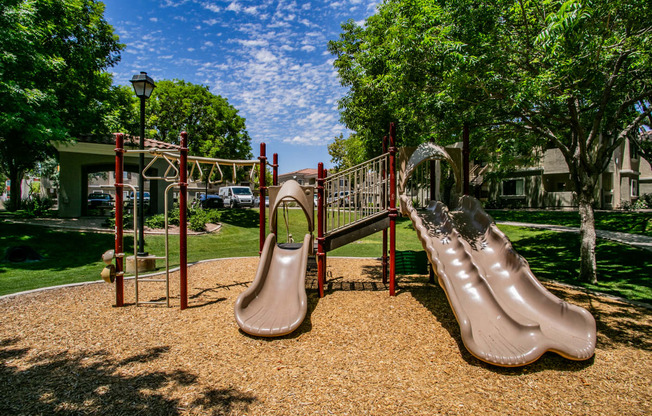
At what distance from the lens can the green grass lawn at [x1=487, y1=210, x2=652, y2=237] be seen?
15453 mm

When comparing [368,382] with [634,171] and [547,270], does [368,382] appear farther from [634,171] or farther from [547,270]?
[634,171]

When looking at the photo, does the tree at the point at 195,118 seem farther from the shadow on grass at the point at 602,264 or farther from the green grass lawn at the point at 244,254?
the shadow on grass at the point at 602,264

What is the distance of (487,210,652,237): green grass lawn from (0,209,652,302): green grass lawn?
10.7 ft

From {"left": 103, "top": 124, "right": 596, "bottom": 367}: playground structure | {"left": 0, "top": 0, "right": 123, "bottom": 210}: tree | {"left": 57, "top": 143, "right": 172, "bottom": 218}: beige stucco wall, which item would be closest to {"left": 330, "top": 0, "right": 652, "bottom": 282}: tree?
{"left": 103, "top": 124, "right": 596, "bottom": 367}: playground structure

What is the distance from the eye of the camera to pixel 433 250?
5.54m

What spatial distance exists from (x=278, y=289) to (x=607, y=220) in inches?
771

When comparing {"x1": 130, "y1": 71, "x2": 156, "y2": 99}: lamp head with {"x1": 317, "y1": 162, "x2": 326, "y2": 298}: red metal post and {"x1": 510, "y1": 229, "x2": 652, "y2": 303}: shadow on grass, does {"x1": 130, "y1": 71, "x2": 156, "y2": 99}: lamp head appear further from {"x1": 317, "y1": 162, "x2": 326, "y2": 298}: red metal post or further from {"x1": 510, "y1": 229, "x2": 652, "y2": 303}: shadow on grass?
{"x1": 510, "y1": 229, "x2": 652, "y2": 303}: shadow on grass

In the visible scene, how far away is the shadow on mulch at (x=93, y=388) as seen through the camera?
324cm

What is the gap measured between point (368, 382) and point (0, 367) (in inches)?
177

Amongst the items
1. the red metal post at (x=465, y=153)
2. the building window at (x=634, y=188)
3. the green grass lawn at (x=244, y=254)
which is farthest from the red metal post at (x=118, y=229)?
the building window at (x=634, y=188)

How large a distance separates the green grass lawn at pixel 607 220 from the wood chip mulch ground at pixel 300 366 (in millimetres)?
12704

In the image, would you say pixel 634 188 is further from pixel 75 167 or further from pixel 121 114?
pixel 75 167

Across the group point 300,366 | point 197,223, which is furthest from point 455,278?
point 197,223

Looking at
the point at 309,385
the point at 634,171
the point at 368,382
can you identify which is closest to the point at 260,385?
the point at 309,385
